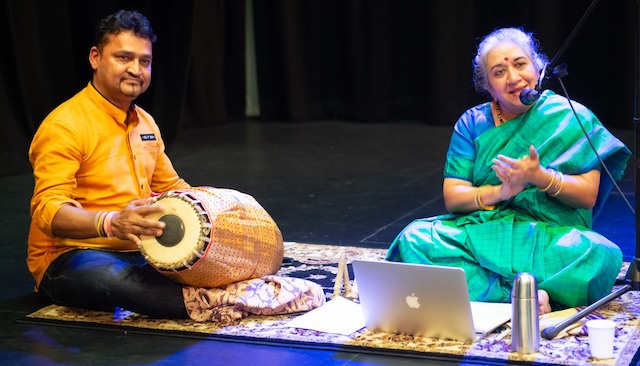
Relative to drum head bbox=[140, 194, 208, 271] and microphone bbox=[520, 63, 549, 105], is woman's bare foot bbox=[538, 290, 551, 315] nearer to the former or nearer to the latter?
microphone bbox=[520, 63, 549, 105]

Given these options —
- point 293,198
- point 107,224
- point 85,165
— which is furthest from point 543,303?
point 293,198

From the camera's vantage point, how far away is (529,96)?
11.4ft

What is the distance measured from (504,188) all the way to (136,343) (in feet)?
4.27

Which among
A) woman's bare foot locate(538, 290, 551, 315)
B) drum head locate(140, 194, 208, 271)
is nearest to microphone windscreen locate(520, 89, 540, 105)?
woman's bare foot locate(538, 290, 551, 315)

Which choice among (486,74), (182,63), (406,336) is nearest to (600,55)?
(182,63)

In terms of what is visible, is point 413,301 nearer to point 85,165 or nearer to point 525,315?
point 525,315

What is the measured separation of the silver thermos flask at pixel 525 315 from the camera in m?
3.07

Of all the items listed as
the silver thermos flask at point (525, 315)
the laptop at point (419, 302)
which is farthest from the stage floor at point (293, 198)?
the silver thermos flask at point (525, 315)

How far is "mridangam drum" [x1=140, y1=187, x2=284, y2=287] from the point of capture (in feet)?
11.4

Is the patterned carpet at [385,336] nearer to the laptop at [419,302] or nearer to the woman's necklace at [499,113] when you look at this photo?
the laptop at [419,302]

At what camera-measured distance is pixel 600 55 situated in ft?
27.3

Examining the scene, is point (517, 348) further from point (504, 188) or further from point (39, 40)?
point (39, 40)

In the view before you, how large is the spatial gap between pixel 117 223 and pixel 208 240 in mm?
299

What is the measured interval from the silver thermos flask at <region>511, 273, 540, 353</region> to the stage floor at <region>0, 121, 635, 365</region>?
0.29m
